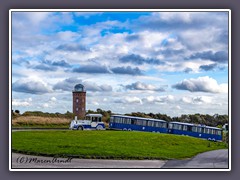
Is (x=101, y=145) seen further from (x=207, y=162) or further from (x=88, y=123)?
(x=207, y=162)

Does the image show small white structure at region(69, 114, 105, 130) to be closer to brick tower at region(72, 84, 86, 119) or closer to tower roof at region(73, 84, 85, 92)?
brick tower at region(72, 84, 86, 119)

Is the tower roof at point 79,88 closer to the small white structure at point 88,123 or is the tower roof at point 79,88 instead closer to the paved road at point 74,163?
the small white structure at point 88,123

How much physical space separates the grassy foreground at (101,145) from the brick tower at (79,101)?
0.40 m

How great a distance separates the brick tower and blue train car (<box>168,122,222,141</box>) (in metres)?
1.85

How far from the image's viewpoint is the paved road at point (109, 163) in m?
10.6

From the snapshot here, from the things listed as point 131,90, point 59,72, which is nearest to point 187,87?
point 131,90

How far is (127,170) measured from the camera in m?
10.6

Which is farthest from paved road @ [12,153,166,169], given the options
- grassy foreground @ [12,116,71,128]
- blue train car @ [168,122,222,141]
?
blue train car @ [168,122,222,141]

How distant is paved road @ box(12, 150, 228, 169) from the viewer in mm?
10602

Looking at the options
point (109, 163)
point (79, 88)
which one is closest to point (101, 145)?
point (109, 163)

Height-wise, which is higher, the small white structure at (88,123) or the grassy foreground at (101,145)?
the small white structure at (88,123)

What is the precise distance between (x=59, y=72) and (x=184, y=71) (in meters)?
2.58

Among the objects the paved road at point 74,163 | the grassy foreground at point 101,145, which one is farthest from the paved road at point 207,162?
the paved road at point 74,163
